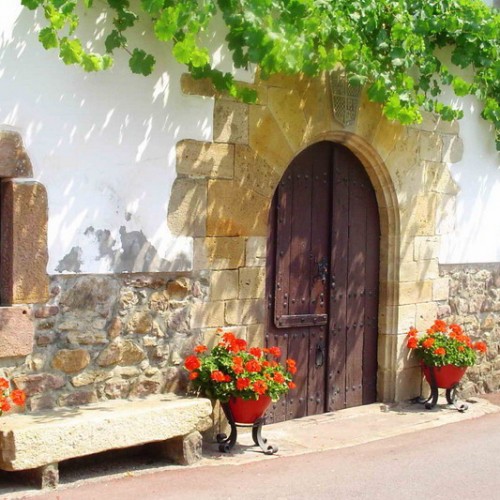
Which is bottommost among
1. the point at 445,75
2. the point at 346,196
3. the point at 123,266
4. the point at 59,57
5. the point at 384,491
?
the point at 384,491

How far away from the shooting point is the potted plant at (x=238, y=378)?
211 inches

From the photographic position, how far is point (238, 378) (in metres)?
5.35

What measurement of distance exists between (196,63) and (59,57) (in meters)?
0.77

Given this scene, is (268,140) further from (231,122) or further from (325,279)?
(325,279)

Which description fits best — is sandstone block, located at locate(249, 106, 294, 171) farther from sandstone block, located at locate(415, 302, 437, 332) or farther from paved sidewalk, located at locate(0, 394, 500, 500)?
sandstone block, located at locate(415, 302, 437, 332)

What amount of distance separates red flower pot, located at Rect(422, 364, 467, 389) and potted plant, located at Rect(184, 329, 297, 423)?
73.3 inches

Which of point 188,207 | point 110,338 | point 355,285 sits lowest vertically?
point 110,338

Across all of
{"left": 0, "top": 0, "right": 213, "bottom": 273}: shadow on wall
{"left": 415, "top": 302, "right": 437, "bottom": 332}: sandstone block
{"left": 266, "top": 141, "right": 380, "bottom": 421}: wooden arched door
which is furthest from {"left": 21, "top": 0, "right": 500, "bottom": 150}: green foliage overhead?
{"left": 415, "top": 302, "right": 437, "bottom": 332}: sandstone block

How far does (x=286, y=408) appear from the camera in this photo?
255 inches

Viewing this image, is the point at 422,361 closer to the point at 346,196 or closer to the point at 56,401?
the point at 346,196

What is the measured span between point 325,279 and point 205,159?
61.0 inches

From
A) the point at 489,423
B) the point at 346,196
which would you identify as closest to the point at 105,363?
the point at 346,196

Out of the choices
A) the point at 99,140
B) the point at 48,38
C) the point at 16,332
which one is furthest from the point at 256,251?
the point at 48,38

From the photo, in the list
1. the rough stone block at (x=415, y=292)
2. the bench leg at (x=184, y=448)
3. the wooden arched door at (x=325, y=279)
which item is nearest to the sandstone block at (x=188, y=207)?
the wooden arched door at (x=325, y=279)
